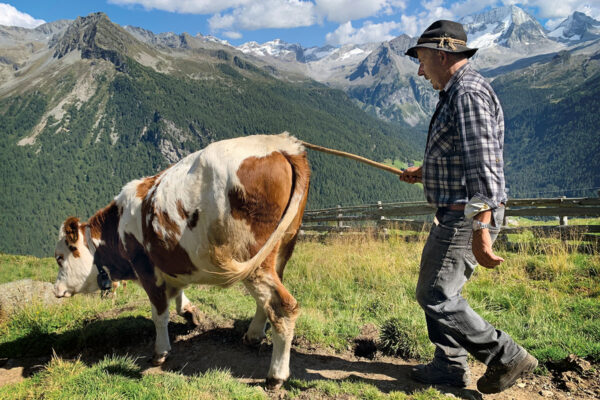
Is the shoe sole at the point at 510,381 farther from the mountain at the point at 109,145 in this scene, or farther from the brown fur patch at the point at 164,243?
the mountain at the point at 109,145

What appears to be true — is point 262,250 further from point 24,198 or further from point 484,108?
point 24,198

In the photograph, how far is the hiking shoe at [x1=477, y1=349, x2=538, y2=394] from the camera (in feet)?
9.15

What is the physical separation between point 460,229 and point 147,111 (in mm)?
200177

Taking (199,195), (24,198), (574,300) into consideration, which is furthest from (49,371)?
(24,198)

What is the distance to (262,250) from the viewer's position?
3410 mm

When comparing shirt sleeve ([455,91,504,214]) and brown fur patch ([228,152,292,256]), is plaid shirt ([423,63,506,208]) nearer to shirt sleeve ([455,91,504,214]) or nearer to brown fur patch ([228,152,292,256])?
shirt sleeve ([455,91,504,214])

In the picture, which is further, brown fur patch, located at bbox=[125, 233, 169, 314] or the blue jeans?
brown fur patch, located at bbox=[125, 233, 169, 314]

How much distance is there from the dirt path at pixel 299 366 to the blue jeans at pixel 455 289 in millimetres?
557

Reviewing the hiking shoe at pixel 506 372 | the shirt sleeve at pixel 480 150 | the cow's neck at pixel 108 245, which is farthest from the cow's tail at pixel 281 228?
the hiking shoe at pixel 506 372

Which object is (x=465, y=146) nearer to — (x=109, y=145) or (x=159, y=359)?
(x=159, y=359)

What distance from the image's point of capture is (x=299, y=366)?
12.7 feet

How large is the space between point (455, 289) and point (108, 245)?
4.09 meters

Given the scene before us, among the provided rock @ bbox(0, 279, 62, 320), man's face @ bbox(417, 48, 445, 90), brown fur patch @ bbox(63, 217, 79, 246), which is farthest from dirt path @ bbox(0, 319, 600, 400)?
man's face @ bbox(417, 48, 445, 90)

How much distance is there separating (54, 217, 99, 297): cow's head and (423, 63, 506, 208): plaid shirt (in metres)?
4.19
